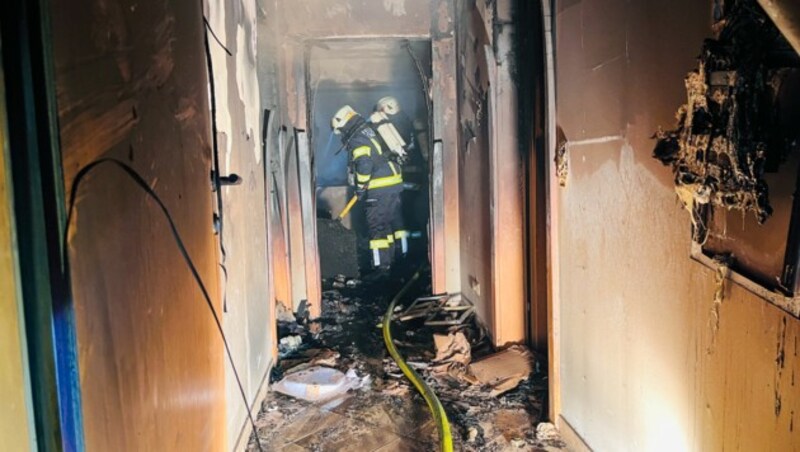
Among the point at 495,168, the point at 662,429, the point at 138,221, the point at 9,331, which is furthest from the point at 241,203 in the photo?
the point at 9,331

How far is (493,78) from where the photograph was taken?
3918 millimetres

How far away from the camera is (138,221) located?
1336 mm

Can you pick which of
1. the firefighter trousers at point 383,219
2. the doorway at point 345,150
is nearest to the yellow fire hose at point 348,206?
the doorway at point 345,150

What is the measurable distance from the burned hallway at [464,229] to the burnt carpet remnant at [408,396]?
0.02 m

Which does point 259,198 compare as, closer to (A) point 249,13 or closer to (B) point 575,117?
(A) point 249,13

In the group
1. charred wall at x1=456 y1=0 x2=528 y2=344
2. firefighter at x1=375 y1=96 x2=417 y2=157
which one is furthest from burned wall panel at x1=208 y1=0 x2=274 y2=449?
firefighter at x1=375 y1=96 x2=417 y2=157

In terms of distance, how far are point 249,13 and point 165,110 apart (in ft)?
7.83

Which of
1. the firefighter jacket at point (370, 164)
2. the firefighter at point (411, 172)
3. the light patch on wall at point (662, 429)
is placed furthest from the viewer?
the firefighter at point (411, 172)

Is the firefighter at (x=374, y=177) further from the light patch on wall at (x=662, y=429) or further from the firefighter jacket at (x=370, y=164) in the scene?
the light patch on wall at (x=662, y=429)

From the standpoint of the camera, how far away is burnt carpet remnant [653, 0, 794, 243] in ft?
4.33

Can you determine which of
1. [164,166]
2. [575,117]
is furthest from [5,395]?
[575,117]

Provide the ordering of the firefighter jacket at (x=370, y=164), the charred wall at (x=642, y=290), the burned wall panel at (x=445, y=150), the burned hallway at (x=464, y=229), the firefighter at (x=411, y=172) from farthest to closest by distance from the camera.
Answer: the firefighter at (x=411, y=172), the firefighter jacket at (x=370, y=164), the burned wall panel at (x=445, y=150), the charred wall at (x=642, y=290), the burned hallway at (x=464, y=229)

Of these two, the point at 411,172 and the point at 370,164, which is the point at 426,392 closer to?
the point at 370,164

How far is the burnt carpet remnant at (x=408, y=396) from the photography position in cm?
318
